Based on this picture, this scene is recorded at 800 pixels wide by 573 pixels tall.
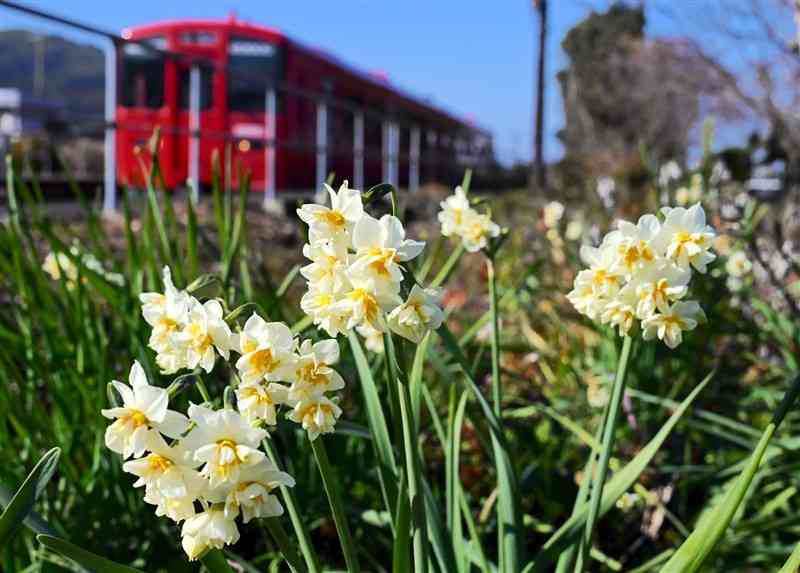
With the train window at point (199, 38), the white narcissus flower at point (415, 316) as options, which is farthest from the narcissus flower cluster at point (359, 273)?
the train window at point (199, 38)

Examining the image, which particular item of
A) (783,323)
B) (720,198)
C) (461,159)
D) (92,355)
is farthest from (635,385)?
(461,159)

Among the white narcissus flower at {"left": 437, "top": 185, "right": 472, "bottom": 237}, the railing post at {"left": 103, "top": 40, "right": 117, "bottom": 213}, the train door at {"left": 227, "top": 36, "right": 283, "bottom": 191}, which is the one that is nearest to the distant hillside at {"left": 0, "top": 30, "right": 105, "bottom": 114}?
the train door at {"left": 227, "top": 36, "right": 283, "bottom": 191}

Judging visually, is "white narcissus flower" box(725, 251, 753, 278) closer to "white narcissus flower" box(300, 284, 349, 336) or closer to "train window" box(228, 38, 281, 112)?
"white narcissus flower" box(300, 284, 349, 336)

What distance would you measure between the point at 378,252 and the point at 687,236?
0.36 m

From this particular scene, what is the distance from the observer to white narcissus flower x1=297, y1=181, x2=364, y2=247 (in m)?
0.86

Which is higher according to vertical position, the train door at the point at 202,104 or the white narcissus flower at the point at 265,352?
the train door at the point at 202,104

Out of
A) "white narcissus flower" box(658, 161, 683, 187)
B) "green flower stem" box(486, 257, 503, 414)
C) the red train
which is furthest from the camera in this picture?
the red train

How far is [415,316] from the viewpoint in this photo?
88 cm

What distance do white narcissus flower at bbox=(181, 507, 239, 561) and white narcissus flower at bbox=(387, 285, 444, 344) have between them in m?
0.22

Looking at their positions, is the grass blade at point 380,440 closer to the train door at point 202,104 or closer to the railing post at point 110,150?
the railing post at point 110,150

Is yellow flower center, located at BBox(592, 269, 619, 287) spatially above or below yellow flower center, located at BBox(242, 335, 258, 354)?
above

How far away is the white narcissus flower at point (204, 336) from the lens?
33.1 inches

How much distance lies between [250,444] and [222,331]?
115 mm

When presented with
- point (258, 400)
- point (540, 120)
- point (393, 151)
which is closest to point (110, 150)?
point (393, 151)
